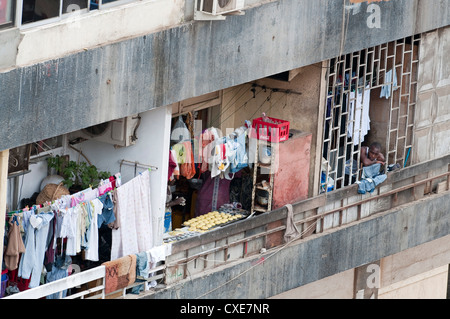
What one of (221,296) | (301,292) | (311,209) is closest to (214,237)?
(221,296)

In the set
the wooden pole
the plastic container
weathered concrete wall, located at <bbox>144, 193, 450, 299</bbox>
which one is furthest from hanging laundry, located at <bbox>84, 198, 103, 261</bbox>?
the plastic container

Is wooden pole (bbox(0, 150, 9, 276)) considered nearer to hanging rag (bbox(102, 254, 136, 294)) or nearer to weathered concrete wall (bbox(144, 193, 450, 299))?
hanging rag (bbox(102, 254, 136, 294))

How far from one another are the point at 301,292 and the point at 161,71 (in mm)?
6101

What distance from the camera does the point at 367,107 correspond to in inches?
821

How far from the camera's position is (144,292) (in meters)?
17.5

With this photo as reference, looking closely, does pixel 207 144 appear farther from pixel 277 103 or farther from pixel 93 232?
pixel 93 232

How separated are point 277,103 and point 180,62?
11.1 ft

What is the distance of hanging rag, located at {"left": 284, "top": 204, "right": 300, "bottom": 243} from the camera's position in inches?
755

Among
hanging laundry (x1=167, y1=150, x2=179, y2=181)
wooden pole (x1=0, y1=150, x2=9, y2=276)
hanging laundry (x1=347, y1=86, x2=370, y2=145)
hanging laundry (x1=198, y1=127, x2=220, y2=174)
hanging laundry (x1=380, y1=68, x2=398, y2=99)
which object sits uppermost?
hanging laundry (x1=380, y1=68, x2=398, y2=99)

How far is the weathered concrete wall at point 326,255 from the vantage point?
60.2 ft

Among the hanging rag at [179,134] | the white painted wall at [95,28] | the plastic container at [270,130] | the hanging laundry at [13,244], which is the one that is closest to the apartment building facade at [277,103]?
the white painted wall at [95,28]

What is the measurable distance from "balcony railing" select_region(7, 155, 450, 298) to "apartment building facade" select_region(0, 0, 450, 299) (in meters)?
0.02

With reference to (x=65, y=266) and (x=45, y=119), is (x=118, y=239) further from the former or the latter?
(x=45, y=119)

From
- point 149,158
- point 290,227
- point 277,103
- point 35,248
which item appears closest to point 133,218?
point 149,158
